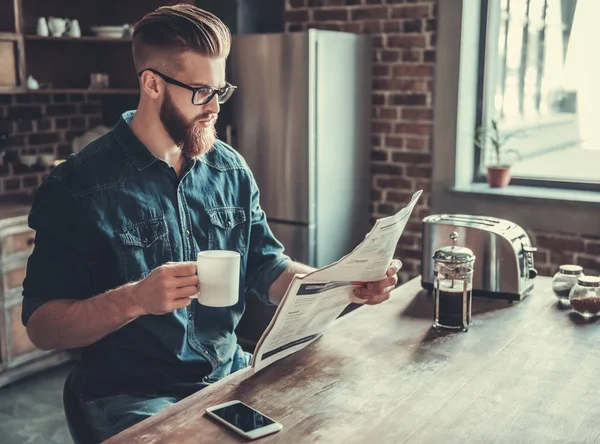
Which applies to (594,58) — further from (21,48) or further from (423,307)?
(21,48)

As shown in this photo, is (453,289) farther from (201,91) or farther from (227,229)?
(201,91)

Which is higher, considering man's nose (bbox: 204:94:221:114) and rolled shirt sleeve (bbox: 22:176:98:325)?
man's nose (bbox: 204:94:221:114)

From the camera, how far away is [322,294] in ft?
5.19

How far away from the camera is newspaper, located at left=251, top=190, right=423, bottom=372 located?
1498mm

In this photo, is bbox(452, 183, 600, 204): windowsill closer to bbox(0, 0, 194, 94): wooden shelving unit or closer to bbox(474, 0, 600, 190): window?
bbox(474, 0, 600, 190): window

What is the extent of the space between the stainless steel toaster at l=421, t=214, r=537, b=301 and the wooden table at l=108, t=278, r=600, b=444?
0.56 feet

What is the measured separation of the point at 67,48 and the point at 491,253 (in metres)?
2.90

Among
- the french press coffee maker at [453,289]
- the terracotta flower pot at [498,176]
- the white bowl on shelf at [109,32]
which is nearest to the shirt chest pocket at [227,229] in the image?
the french press coffee maker at [453,289]

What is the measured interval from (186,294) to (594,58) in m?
2.95

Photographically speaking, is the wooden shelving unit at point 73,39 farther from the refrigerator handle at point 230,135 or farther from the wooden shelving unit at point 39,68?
the refrigerator handle at point 230,135

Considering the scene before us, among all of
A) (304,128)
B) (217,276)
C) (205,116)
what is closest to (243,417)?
(217,276)

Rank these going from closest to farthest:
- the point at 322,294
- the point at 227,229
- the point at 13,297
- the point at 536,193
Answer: the point at 322,294 < the point at 227,229 < the point at 13,297 < the point at 536,193

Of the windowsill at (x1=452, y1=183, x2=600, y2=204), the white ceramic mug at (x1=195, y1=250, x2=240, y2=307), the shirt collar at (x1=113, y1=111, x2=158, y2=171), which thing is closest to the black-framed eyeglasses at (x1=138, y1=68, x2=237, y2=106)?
the shirt collar at (x1=113, y1=111, x2=158, y2=171)

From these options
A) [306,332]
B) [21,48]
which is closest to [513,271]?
[306,332]
